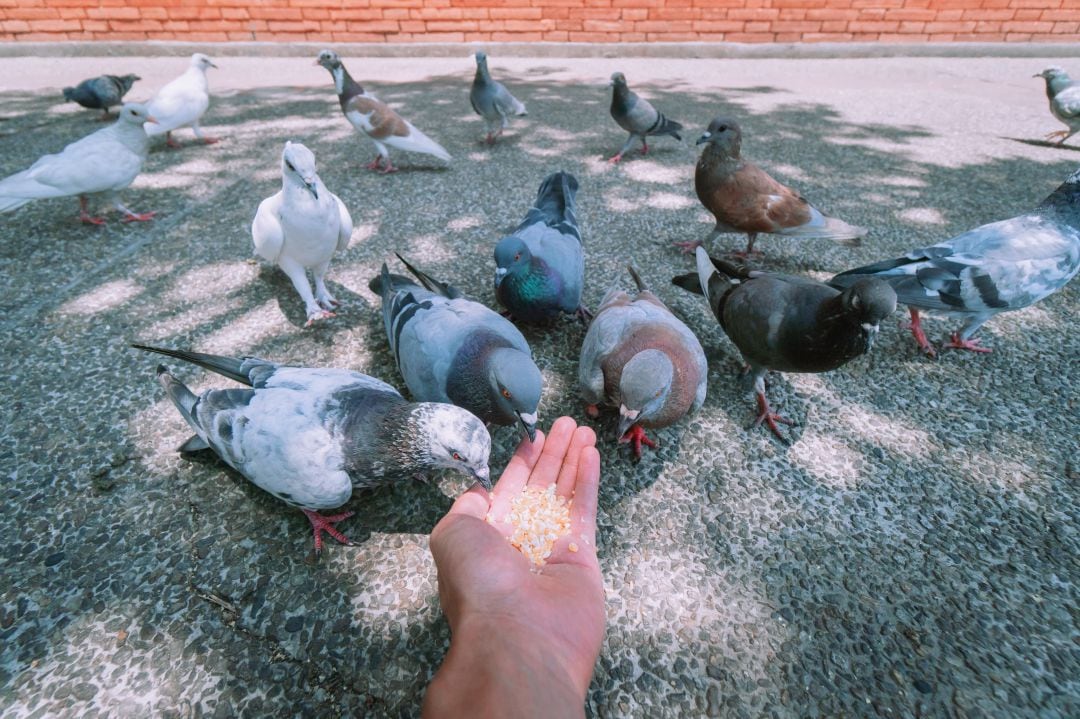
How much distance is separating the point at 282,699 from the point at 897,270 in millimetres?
3628

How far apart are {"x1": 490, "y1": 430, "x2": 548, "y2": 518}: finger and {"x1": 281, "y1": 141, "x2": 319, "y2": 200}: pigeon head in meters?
1.95

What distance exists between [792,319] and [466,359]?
157 centimetres

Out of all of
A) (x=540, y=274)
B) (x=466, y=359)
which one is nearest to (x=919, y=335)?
(x=540, y=274)

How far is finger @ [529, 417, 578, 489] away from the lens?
87.7 inches

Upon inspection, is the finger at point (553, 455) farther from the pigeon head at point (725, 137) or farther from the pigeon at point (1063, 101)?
the pigeon at point (1063, 101)

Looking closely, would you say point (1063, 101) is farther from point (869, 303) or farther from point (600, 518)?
point (600, 518)

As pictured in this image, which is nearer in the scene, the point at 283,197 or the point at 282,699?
the point at 282,699

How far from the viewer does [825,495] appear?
7.47ft

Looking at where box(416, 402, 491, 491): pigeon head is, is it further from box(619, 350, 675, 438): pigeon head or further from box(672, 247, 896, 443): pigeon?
box(672, 247, 896, 443): pigeon

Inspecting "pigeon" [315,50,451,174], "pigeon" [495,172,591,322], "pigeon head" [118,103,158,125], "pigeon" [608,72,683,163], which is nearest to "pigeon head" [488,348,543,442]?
"pigeon" [495,172,591,322]

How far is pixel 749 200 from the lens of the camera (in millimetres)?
3605

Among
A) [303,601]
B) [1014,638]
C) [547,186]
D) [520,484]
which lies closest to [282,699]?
[303,601]

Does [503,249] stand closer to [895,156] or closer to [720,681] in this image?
[720,681]

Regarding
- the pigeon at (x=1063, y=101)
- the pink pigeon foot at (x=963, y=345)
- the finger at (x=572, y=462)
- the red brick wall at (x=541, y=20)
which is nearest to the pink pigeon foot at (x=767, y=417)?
the finger at (x=572, y=462)
